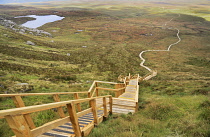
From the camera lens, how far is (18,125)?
2.41m

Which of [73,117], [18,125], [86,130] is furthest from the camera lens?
[86,130]

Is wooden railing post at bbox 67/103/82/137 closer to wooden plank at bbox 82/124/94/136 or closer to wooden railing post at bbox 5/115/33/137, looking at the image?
wooden plank at bbox 82/124/94/136

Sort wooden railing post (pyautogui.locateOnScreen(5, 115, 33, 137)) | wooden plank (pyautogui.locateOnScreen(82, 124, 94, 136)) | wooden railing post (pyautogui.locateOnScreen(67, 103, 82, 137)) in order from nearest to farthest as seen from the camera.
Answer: wooden railing post (pyautogui.locateOnScreen(5, 115, 33, 137)), wooden railing post (pyautogui.locateOnScreen(67, 103, 82, 137)), wooden plank (pyautogui.locateOnScreen(82, 124, 94, 136))

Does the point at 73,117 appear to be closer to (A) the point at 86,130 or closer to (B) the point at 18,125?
(A) the point at 86,130

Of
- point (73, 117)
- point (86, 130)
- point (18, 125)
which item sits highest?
point (18, 125)

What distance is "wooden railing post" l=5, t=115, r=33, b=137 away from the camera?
232 centimetres

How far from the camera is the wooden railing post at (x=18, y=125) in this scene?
91.3 inches

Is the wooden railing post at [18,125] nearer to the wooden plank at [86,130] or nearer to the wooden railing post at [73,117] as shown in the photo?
the wooden railing post at [73,117]

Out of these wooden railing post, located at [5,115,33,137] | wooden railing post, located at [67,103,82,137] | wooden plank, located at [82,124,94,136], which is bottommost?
wooden plank, located at [82,124,94,136]

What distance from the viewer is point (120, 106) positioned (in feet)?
28.7

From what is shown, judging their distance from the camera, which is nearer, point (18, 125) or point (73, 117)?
point (18, 125)

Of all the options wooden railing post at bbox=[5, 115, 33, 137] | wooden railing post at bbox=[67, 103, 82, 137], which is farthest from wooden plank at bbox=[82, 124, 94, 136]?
wooden railing post at bbox=[5, 115, 33, 137]

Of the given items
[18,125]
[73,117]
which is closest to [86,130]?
[73,117]

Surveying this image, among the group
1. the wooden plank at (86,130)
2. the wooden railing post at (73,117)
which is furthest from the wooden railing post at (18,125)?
the wooden plank at (86,130)
